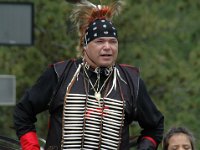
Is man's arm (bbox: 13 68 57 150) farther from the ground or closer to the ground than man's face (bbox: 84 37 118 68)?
closer to the ground

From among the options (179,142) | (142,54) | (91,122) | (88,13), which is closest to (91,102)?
(91,122)

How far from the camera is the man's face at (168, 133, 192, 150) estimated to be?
6353mm

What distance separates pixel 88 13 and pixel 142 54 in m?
9.62

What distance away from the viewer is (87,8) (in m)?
6.01

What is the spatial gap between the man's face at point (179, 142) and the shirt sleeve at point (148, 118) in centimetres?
35

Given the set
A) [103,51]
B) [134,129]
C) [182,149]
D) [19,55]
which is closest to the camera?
[103,51]

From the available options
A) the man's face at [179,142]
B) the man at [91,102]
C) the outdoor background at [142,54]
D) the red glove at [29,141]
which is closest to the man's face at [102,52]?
the man at [91,102]

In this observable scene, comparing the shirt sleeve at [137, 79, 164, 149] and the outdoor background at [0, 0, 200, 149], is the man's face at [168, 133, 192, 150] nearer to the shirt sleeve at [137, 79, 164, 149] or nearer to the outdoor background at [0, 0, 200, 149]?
the shirt sleeve at [137, 79, 164, 149]

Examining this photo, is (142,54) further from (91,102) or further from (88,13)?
(91,102)

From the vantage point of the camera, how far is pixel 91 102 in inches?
227

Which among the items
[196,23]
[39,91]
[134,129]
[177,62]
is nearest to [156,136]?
[39,91]

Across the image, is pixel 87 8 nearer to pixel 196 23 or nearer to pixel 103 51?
pixel 103 51

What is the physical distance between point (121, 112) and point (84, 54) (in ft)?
1.39

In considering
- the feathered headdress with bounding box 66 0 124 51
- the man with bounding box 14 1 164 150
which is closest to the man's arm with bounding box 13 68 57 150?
the man with bounding box 14 1 164 150
